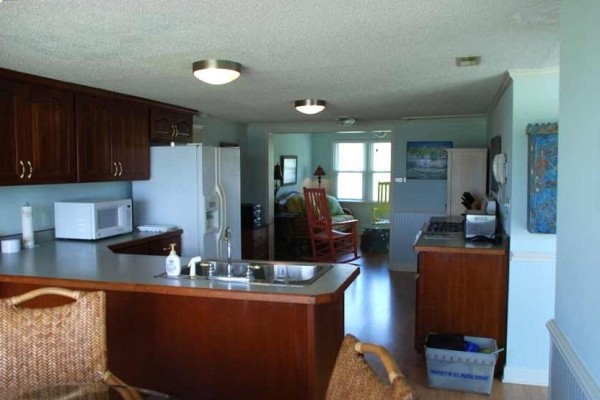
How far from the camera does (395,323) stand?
454 centimetres

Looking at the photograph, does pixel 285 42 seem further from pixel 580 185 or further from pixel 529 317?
pixel 529 317

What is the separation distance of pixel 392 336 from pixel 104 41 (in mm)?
3170

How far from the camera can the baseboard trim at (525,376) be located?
329cm

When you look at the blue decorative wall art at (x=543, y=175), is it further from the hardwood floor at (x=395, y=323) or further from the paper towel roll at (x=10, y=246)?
the paper towel roll at (x=10, y=246)

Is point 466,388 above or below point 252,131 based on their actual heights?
below

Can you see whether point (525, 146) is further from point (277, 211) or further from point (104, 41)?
point (277, 211)

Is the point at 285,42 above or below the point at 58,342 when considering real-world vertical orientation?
above

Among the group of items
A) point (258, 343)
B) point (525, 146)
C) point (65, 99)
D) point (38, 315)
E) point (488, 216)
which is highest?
point (65, 99)

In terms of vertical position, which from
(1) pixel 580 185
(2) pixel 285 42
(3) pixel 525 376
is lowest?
(3) pixel 525 376

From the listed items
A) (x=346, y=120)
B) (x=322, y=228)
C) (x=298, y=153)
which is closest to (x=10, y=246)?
(x=346, y=120)

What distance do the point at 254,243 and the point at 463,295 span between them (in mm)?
3363

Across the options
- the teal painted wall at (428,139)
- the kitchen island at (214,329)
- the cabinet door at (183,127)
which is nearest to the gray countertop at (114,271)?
the kitchen island at (214,329)

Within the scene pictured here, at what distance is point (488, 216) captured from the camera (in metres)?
3.70

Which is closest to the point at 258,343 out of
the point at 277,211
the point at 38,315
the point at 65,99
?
the point at 38,315
